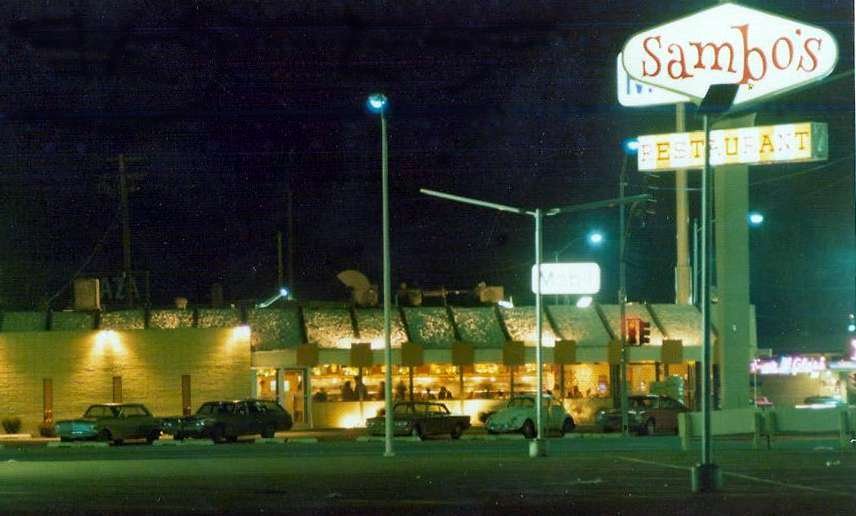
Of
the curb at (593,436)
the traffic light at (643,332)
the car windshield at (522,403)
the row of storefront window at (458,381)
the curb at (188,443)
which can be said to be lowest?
the curb at (593,436)

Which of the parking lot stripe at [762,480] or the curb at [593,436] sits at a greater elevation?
the parking lot stripe at [762,480]

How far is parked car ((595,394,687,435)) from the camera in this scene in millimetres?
50069

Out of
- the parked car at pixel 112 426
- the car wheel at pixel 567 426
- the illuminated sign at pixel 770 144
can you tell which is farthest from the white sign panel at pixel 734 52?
the parked car at pixel 112 426

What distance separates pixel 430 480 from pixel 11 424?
103ft

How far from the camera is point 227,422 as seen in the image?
4628cm

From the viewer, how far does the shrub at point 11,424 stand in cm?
5219

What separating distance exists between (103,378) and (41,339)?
2843mm

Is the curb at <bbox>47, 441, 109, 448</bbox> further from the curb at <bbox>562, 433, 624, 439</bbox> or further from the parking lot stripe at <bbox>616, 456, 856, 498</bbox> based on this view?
the parking lot stripe at <bbox>616, 456, 856, 498</bbox>

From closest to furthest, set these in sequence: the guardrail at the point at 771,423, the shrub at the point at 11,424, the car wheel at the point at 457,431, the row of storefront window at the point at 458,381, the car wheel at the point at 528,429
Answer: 1. the guardrail at the point at 771,423
2. the car wheel at the point at 457,431
3. the car wheel at the point at 528,429
4. the shrub at the point at 11,424
5. the row of storefront window at the point at 458,381

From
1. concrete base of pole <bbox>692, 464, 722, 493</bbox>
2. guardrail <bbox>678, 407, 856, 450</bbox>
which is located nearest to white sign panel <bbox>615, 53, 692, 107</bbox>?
guardrail <bbox>678, 407, 856, 450</bbox>

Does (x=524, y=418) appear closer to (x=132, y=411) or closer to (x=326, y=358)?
(x=326, y=358)

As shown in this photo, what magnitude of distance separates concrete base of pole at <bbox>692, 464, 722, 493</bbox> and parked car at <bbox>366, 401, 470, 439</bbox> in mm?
26742

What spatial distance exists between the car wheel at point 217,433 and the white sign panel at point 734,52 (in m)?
18.5

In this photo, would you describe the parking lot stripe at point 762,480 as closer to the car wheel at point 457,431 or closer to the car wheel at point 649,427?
the car wheel at point 457,431
